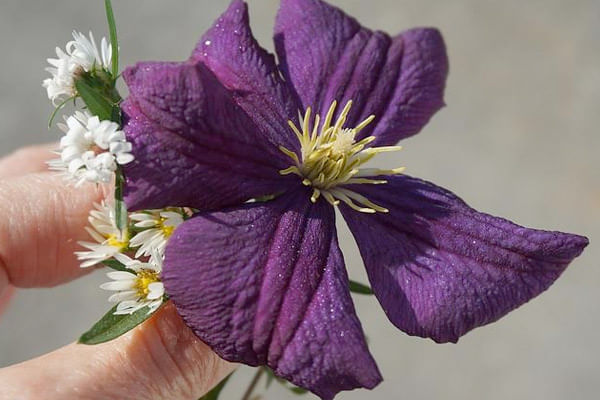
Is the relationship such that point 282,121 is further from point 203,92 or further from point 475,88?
point 475,88

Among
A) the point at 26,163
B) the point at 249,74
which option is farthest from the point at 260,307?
the point at 26,163

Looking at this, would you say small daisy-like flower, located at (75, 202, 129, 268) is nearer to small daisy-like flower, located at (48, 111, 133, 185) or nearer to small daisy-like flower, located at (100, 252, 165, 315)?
small daisy-like flower, located at (100, 252, 165, 315)

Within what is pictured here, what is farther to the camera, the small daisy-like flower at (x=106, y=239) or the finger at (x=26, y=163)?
the finger at (x=26, y=163)

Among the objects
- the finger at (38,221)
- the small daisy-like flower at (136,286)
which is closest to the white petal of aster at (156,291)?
the small daisy-like flower at (136,286)

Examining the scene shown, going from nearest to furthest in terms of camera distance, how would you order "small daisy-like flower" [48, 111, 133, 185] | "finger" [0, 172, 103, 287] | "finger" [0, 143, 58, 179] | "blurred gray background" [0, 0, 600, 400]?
"small daisy-like flower" [48, 111, 133, 185] → "finger" [0, 172, 103, 287] → "finger" [0, 143, 58, 179] → "blurred gray background" [0, 0, 600, 400]

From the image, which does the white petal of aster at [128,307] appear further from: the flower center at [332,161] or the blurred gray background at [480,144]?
the blurred gray background at [480,144]

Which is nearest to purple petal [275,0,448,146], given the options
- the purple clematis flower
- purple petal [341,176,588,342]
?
the purple clematis flower

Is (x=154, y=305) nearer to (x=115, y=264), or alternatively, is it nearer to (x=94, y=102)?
(x=115, y=264)
